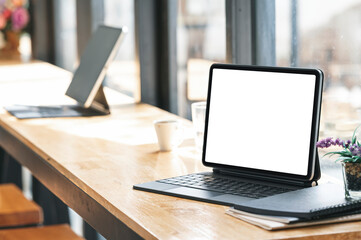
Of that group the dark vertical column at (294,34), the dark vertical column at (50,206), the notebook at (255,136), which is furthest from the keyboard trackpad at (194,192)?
the dark vertical column at (50,206)

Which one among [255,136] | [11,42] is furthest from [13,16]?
[255,136]

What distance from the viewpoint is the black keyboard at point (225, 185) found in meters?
1.48

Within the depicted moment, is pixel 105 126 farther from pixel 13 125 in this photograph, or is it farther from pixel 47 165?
pixel 47 165

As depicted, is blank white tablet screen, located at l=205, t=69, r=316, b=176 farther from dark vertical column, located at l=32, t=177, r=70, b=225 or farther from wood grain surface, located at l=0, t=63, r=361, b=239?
dark vertical column, located at l=32, t=177, r=70, b=225

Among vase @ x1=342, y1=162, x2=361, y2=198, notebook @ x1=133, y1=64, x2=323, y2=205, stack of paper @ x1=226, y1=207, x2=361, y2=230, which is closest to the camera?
stack of paper @ x1=226, y1=207, x2=361, y2=230

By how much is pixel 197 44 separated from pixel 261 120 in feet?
4.04

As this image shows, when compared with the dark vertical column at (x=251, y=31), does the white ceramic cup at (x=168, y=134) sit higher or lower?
lower

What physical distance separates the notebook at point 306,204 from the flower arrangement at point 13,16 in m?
4.27

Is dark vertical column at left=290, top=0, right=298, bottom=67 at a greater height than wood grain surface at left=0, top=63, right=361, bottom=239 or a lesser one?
greater

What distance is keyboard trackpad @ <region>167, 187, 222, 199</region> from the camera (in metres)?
1.47

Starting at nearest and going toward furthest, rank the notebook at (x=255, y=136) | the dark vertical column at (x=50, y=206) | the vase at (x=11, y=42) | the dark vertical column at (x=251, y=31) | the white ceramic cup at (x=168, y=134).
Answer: the notebook at (x=255, y=136) < the white ceramic cup at (x=168, y=134) < the dark vertical column at (x=251, y=31) < the dark vertical column at (x=50, y=206) < the vase at (x=11, y=42)

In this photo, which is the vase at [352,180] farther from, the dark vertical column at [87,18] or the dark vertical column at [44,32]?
the dark vertical column at [44,32]

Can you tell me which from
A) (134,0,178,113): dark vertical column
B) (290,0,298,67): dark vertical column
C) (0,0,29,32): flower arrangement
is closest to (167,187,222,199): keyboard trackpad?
(290,0,298,67): dark vertical column

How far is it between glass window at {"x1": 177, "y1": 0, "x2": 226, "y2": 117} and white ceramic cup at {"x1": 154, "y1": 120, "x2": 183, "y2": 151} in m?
0.60
